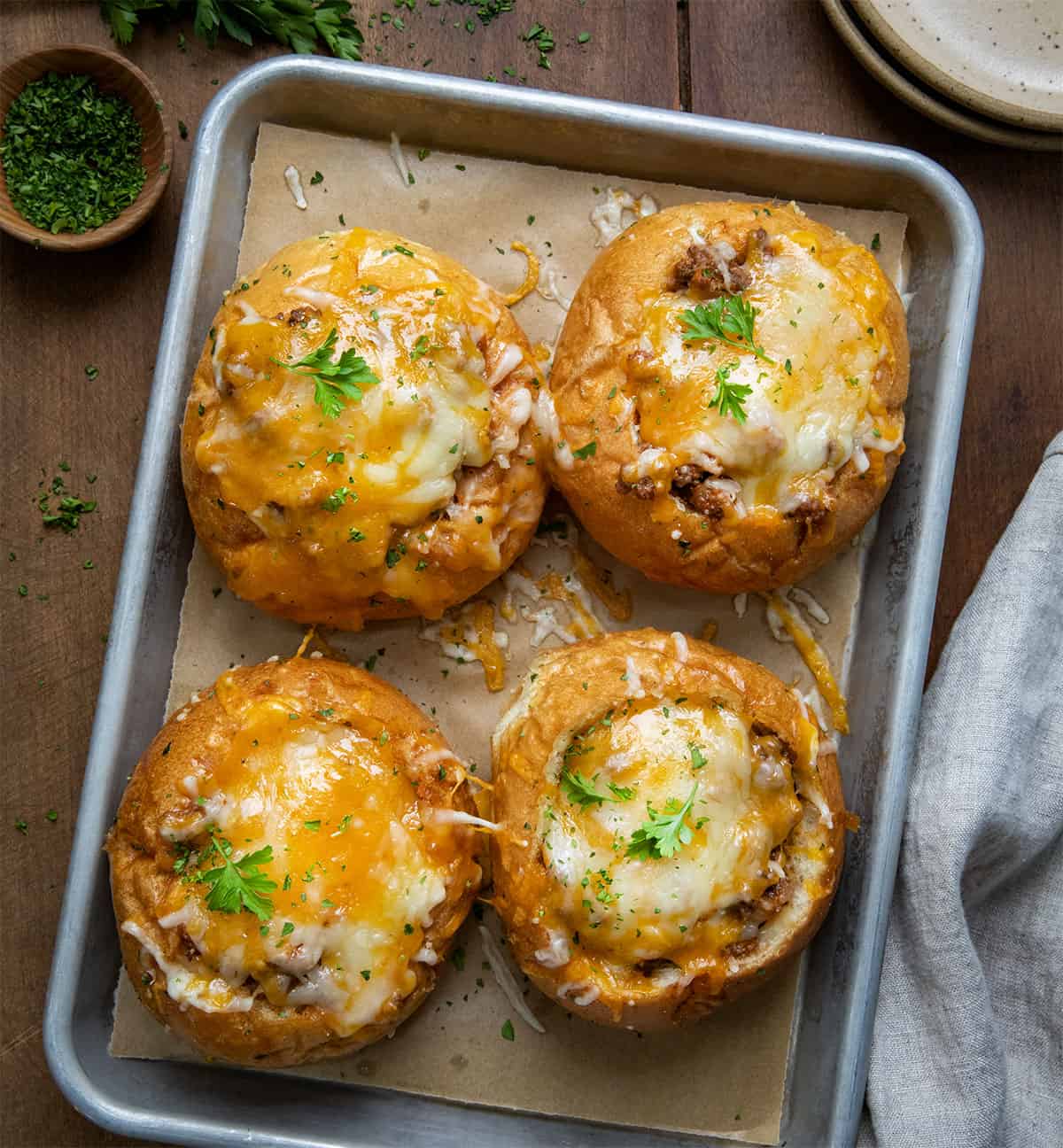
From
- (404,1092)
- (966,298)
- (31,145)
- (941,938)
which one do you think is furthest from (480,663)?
(31,145)

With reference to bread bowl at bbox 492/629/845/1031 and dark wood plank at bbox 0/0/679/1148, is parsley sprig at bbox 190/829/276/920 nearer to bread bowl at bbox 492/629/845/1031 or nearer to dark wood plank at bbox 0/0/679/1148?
bread bowl at bbox 492/629/845/1031

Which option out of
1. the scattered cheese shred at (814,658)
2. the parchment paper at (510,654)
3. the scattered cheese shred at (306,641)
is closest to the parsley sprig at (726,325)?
the parchment paper at (510,654)

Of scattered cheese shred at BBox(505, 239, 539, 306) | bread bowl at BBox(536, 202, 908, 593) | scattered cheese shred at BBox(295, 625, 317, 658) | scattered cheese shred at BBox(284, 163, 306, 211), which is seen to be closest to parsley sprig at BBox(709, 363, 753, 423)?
bread bowl at BBox(536, 202, 908, 593)

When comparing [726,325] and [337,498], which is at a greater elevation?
[726,325]

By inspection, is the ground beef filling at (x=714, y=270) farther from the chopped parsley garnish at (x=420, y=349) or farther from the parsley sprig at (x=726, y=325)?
the chopped parsley garnish at (x=420, y=349)

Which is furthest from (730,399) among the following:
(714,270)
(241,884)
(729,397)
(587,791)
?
(241,884)

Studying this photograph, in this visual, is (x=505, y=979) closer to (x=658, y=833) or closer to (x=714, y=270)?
(x=658, y=833)
